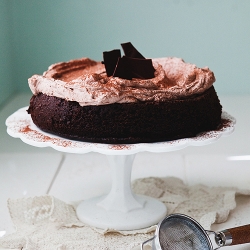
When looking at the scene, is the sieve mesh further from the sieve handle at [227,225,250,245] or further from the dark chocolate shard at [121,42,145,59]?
the dark chocolate shard at [121,42,145,59]

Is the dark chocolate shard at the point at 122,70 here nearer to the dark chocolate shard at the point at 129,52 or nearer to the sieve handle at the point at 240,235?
the dark chocolate shard at the point at 129,52

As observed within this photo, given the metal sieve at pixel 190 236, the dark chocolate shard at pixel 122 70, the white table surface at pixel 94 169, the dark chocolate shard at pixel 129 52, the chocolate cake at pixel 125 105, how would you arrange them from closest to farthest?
1. the metal sieve at pixel 190 236
2. the chocolate cake at pixel 125 105
3. the dark chocolate shard at pixel 122 70
4. the dark chocolate shard at pixel 129 52
5. the white table surface at pixel 94 169

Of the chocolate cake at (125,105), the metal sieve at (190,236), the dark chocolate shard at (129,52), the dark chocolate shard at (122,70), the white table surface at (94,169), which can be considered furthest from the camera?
the white table surface at (94,169)

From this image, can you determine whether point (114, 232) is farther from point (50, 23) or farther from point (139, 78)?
point (50, 23)

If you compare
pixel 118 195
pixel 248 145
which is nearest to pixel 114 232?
pixel 118 195

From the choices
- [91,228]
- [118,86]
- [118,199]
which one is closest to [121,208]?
[118,199]

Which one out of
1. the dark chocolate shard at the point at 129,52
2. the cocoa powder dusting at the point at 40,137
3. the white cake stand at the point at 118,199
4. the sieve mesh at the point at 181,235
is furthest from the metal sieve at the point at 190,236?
the dark chocolate shard at the point at 129,52
